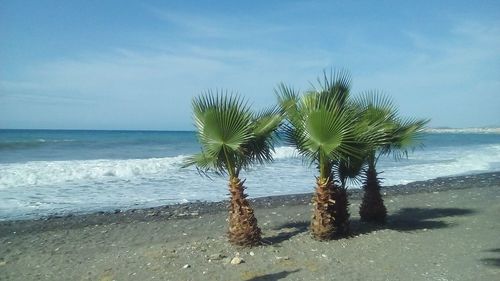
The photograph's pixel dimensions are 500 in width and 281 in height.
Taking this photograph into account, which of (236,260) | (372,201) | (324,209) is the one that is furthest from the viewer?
(372,201)

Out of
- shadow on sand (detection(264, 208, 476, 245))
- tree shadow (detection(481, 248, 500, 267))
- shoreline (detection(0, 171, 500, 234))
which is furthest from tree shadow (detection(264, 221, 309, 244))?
tree shadow (detection(481, 248, 500, 267))

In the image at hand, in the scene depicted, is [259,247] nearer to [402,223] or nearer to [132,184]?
[402,223]

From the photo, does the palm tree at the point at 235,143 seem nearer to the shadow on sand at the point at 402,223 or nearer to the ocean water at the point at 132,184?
the shadow on sand at the point at 402,223

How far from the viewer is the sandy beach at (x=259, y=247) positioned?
6504 mm

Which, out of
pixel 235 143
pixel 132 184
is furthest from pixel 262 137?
pixel 132 184

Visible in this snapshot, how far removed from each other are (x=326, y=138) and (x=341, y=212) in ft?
4.87

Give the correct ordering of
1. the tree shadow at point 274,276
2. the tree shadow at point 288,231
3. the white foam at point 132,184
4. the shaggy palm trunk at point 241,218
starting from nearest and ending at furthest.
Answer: the tree shadow at point 274,276 → the shaggy palm trunk at point 241,218 → the tree shadow at point 288,231 → the white foam at point 132,184

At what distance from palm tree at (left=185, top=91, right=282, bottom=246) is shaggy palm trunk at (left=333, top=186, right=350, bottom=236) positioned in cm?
145

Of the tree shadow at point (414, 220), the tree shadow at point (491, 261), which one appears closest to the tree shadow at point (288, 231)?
the tree shadow at point (414, 220)

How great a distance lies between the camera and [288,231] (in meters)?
9.11

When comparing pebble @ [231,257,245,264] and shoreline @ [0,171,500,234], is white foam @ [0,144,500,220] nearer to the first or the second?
shoreline @ [0,171,500,234]

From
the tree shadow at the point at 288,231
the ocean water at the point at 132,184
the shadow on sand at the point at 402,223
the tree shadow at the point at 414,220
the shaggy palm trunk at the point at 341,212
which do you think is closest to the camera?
the shaggy palm trunk at the point at 341,212

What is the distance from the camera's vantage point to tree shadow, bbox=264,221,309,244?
8277 millimetres

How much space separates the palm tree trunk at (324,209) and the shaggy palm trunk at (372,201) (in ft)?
4.94
